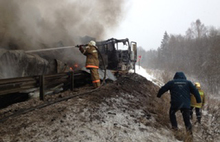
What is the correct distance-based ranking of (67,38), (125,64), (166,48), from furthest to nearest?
(166,48)
(125,64)
(67,38)

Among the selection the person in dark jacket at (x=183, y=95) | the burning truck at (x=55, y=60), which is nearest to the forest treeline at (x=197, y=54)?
the burning truck at (x=55, y=60)

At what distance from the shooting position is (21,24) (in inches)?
256

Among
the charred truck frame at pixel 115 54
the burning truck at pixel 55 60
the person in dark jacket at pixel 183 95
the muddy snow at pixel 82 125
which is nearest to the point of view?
the muddy snow at pixel 82 125

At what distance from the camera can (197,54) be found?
33.9m

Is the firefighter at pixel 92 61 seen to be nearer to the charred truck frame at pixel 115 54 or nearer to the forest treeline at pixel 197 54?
the charred truck frame at pixel 115 54

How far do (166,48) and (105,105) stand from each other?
57.3 m

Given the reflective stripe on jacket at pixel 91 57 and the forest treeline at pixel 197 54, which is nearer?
the reflective stripe on jacket at pixel 91 57

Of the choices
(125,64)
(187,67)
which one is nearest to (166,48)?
(187,67)

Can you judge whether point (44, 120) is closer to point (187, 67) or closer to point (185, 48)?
point (187, 67)

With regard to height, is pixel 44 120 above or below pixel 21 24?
below

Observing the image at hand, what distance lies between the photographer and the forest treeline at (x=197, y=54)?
2388 centimetres

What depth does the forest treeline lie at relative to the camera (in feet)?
78.3

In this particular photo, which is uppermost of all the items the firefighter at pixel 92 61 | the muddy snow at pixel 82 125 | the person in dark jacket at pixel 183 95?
the firefighter at pixel 92 61

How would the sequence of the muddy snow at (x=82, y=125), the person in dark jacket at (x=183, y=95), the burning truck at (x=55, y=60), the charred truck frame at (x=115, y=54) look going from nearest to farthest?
the muddy snow at (x=82, y=125)
the person in dark jacket at (x=183, y=95)
the burning truck at (x=55, y=60)
the charred truck frame at (x=115, y=54)
